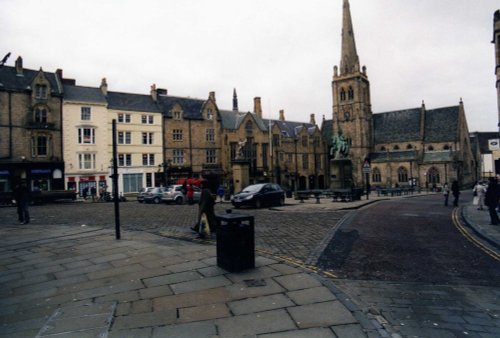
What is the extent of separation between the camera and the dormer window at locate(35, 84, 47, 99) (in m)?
36.2

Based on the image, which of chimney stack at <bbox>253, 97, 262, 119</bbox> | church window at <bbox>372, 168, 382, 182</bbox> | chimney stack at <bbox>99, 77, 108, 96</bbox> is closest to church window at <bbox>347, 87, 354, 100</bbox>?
church window at <bbox>372, 168, 382, 182</bbox>

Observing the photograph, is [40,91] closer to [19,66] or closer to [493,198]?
[19,66]

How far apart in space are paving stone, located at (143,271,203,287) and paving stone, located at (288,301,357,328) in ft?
7.50

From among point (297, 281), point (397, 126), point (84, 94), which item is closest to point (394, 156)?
point (397, 126)

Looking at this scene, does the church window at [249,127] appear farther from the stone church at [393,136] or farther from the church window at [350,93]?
the church window at [350,93]

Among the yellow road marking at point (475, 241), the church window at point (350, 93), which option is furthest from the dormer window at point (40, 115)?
the church window at point (350, 93)

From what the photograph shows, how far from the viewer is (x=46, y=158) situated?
36.2 meters

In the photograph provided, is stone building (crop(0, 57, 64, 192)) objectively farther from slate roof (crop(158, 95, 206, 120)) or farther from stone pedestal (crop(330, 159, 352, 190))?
stone pedestal (crop(330, 159, 352, 190))

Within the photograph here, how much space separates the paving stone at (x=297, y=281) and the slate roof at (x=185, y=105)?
4098 centimetres

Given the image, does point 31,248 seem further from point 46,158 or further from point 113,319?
point 46,158

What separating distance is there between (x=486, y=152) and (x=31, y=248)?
108m

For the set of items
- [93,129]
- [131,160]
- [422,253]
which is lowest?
[422,253]

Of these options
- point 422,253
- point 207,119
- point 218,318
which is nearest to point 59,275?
point 218,318

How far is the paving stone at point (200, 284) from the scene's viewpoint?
5.70m
